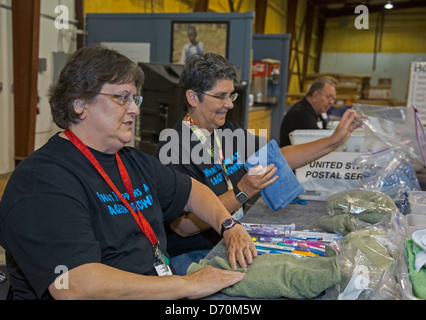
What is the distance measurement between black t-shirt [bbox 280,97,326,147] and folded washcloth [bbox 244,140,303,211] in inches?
86.9

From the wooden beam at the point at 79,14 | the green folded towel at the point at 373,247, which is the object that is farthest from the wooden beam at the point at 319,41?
the green folded towel at the point at 373,247

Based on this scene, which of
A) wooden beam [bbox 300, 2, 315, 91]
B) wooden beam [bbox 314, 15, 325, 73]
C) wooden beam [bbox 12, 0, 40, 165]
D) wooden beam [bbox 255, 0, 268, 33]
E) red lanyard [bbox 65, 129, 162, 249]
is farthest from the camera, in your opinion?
wooden beam [bbox 314, 15, 325, 73]

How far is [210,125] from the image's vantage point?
2002 mm

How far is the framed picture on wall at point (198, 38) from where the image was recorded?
4801 millimetres

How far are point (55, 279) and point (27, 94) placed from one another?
3923 millimetres

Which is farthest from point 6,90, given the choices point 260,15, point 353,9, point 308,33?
point 353,9

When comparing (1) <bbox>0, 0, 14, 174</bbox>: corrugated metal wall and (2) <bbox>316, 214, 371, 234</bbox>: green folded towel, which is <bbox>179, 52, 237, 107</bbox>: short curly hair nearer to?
(2) <bbox>316, 214, 371, 234</bbox>: green folded towel

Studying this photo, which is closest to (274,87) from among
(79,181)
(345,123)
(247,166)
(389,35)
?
(345,123)

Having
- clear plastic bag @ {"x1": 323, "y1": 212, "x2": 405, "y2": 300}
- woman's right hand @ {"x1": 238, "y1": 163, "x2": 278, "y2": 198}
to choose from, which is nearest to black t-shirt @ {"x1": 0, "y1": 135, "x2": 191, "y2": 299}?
woman's right hand @ {"x1": 238, "y1": 163, "x2": 278, "y2": 198}

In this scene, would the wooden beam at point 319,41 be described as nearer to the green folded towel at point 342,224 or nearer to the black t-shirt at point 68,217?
the green folded towel at point 342,224

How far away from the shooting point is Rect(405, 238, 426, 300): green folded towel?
0.93 metres
